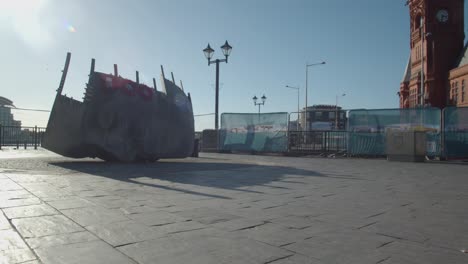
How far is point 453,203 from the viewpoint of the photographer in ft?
20.7

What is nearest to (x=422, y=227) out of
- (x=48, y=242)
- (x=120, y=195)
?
(x=48, y=242)

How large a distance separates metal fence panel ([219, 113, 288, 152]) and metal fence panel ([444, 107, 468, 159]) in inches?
313

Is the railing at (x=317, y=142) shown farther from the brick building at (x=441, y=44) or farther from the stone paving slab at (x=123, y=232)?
the brick building at (x=441, y=44)

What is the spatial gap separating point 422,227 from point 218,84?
1799cm

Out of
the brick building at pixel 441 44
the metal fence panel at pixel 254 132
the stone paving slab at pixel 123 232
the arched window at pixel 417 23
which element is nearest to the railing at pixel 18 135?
the metal fence panel at pixel 254 132

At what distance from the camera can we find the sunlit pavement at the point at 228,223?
3467mm

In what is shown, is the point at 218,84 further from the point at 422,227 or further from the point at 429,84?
the point at 429,84

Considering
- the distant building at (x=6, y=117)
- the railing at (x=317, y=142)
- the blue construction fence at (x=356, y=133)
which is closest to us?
the blue construction fence at (x=356, y=133)

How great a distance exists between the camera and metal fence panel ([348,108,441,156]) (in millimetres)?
Answer: 17453

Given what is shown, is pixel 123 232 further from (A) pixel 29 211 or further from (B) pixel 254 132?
(B) pixel 254 132

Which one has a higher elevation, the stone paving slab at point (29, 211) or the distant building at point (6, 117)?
the distant building at point (6, 117)

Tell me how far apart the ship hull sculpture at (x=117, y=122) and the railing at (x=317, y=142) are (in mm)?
8535

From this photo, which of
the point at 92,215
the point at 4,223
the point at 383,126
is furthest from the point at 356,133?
the point at 4,223

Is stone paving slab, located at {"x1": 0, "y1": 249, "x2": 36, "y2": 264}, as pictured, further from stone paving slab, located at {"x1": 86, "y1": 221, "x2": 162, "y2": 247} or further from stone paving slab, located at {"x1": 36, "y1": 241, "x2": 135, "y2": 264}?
stone paving slab, located at {"x1": 86, "y1": 221, "x2": 162, "y2": 247}
